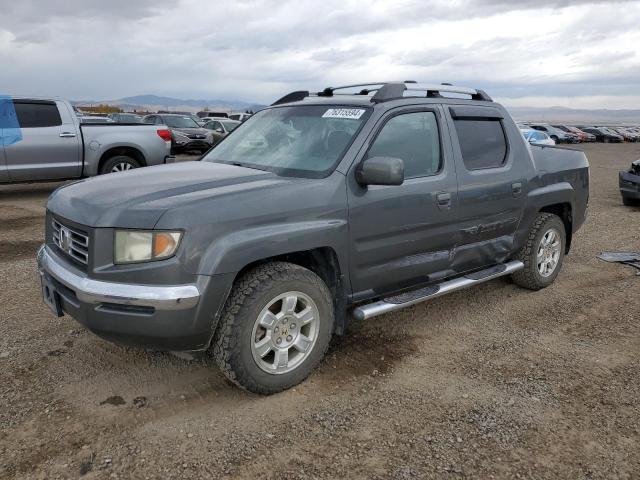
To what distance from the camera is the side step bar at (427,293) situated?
3.55 metres

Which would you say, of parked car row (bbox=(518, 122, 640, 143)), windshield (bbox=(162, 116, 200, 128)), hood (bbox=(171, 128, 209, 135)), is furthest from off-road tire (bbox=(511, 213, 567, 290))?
parked car row (bbox=(518, 122, 640, 143))

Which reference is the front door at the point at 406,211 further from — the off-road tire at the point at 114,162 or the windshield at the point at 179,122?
the windshield at the point at 179,122

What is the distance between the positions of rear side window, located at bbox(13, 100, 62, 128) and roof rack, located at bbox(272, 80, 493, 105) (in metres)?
6.44

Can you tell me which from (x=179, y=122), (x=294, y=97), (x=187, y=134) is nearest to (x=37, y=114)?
(x=294, y=97)

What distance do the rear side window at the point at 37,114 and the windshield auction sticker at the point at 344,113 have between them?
746cm

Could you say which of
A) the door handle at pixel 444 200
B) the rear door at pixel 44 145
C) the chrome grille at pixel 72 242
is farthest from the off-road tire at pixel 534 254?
the rear door at pixel 44 145

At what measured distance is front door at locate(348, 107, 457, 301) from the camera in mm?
3514

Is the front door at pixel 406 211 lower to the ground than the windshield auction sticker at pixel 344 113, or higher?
lower

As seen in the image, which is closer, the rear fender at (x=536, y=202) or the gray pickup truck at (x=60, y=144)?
the rear fender at (x=536, y=202)

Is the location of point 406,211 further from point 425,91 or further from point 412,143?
point 425,91

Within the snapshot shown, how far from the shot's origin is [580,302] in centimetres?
501

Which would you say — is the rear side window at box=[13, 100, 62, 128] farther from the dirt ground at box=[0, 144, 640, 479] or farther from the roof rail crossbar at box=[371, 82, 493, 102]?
the roof rail crossbar at box=[371, 82, 493, 102]

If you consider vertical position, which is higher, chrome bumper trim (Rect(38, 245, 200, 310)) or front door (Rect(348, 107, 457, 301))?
front door (Rect(348, 107, 457, 301))

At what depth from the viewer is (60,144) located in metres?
9.55
